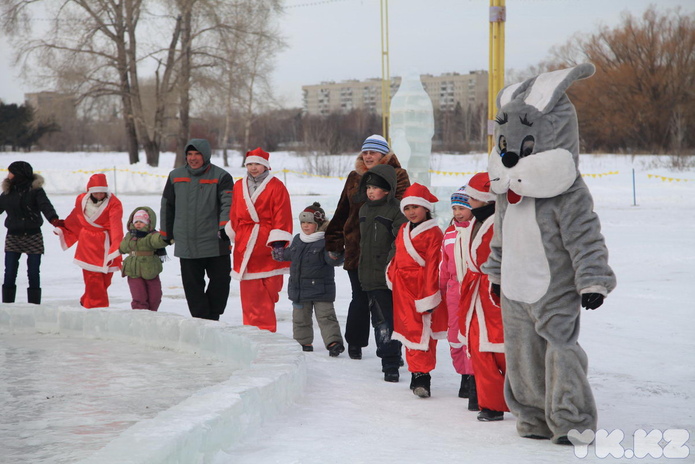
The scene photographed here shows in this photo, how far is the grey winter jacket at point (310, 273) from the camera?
252 inches

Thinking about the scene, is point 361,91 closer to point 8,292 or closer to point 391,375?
point 8,292

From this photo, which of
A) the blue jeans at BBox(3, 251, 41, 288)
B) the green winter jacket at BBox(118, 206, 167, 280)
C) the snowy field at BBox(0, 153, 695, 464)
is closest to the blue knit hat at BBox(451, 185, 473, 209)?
the snowy field at BBox(0, 153, 695, 464)

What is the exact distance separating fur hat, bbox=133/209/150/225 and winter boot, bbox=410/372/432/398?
340 cm

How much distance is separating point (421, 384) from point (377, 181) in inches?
57.3

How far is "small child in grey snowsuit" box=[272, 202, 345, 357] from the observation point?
6.39 metres

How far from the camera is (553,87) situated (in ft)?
12.7

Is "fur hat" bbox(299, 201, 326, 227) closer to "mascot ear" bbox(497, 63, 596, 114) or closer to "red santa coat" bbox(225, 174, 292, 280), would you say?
"red santa coat" bbox(225, 174, 292, 280)

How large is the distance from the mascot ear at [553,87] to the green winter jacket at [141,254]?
13.8 feet

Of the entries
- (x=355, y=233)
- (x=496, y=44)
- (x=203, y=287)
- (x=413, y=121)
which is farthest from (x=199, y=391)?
(x=413, y=121)

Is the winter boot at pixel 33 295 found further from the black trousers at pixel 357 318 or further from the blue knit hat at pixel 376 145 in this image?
the blue knit hat at pixel 376 145

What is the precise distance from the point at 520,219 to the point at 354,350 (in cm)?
249

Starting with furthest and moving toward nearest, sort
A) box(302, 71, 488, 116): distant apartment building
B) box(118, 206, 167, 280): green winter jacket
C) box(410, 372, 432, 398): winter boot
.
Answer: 1. box(302, 71, 488, 116): distant apartment building
2. box(118, 206, 167, 280): green winter jacket
3. box(410, 372, 432, 398): winter boot

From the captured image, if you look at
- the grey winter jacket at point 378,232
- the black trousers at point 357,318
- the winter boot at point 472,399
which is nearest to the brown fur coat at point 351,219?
the black trousers at point 357,318

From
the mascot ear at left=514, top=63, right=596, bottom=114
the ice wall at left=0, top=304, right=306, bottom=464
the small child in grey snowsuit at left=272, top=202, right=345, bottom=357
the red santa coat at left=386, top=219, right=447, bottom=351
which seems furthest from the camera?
the small child in grey snowsuit at left=272, top=202, right=345, bottom=357
